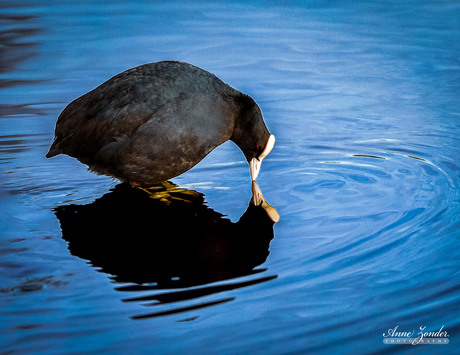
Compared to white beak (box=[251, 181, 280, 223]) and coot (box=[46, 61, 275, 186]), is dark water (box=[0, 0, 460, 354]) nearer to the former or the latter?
white beak (box=[251, 181, 280, 223])

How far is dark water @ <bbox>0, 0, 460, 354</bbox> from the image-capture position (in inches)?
126

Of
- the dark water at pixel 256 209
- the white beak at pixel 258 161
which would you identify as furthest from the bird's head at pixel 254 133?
the dark water at pixel 256 209

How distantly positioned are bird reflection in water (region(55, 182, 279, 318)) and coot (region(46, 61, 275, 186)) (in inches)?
8.9

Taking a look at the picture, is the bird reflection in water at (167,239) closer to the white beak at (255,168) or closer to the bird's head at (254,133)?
the white beak at (255,168)

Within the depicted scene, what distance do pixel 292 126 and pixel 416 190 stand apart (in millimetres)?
1530

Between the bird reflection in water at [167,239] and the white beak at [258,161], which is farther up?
the white beak at [258,161]

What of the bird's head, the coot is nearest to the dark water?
the bird's head

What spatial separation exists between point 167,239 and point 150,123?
876mm

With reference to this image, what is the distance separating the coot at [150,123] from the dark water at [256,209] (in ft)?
0.97

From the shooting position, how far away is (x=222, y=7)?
29.9ft

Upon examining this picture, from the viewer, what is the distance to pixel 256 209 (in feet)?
15.1

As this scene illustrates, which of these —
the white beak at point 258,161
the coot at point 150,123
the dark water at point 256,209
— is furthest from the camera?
the white beak at point 258,161

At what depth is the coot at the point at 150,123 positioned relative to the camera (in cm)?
462

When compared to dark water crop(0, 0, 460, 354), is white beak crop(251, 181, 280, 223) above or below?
below
